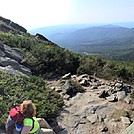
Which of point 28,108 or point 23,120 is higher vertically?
point 28,108

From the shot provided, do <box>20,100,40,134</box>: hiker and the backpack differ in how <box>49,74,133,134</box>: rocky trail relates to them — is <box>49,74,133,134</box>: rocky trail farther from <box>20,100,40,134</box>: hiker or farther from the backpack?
<box>20,100,40,134</box>: hiker

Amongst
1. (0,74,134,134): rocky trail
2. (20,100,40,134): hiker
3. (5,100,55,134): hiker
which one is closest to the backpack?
(5,100,55,134): hiker

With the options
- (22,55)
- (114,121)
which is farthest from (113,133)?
(22,55)

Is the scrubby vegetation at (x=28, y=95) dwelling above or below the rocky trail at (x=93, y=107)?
above

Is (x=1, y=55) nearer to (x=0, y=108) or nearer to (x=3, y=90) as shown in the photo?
(x=3, y=90)

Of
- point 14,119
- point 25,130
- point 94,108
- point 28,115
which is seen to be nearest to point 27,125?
point 25,130

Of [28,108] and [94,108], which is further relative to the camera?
[94,108]

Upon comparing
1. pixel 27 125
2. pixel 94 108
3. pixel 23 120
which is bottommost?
pixel 94 108

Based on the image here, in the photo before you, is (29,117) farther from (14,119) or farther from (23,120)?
(14,119)

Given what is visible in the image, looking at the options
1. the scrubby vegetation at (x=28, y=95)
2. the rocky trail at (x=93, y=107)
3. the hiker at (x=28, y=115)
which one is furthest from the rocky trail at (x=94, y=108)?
the hiker at (x=28, y=115)

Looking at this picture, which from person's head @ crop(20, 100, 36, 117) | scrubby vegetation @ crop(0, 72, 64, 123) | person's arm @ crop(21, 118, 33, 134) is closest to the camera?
person's head @ crop(20, 100, 36, 117)

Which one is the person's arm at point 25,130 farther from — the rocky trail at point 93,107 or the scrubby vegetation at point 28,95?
the scrubby vegetation at point 28,95

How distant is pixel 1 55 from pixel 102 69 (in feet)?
20.2

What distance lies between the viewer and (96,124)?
10516mm
